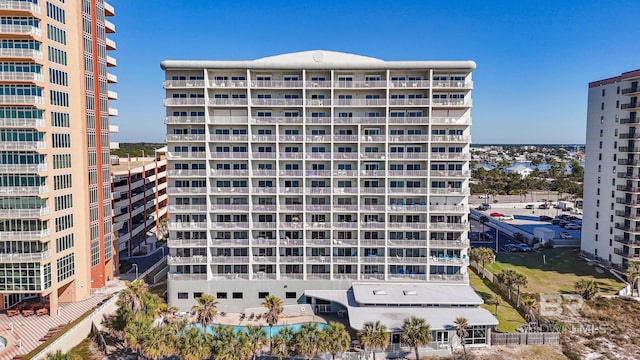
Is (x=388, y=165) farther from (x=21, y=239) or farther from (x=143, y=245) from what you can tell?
→ (x=143, y=245)

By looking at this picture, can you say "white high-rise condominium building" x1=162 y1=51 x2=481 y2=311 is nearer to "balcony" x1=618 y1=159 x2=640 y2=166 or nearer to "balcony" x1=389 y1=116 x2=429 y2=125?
"balcony" x1=389 y1=116 x2=429 y2=125

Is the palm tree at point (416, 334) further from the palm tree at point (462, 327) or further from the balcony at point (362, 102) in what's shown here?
the balcony at point (362, 102)

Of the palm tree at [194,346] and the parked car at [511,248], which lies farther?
the parked car at [511,248]

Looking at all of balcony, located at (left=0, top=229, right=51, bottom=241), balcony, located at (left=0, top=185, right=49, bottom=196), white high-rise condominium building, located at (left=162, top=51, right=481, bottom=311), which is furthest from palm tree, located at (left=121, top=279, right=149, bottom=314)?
balcony, located at (left=0, top=185, right=49, bottom=196)

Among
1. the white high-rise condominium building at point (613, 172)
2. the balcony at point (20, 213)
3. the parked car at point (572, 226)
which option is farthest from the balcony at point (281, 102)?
the parked car at point (572, 226)

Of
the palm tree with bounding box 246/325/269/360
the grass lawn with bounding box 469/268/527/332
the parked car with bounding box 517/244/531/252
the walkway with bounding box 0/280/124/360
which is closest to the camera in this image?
the palm tree with bounding box 246/325/269/360

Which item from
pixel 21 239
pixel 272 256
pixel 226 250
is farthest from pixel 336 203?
pixel 21 239
